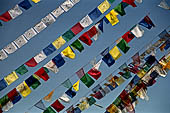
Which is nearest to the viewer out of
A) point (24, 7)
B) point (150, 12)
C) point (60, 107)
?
point (24, 7)

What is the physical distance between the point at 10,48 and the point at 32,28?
1.49 ft

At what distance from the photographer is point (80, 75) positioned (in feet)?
16.1

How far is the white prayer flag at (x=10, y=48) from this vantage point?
15.4ft

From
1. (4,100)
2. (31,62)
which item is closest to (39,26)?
(31,62)

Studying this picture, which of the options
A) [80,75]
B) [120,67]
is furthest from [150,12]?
[80,75]

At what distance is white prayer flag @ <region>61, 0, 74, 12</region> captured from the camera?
4.73 m

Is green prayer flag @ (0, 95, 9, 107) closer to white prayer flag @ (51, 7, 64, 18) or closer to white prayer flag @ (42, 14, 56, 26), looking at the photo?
white prayer flag @ (42, 14, 56, 26)

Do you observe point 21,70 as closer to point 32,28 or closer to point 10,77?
point 10,77

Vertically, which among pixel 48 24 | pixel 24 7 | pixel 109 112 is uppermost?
pixel 24 7

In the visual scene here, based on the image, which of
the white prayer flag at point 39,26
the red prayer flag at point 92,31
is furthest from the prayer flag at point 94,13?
the white prayer flag at point 39,26

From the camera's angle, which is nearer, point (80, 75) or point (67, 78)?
point (80, 75)

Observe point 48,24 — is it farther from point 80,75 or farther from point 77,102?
point 77,102

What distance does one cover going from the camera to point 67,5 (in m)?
4.75

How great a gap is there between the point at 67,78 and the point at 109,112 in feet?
3.10
